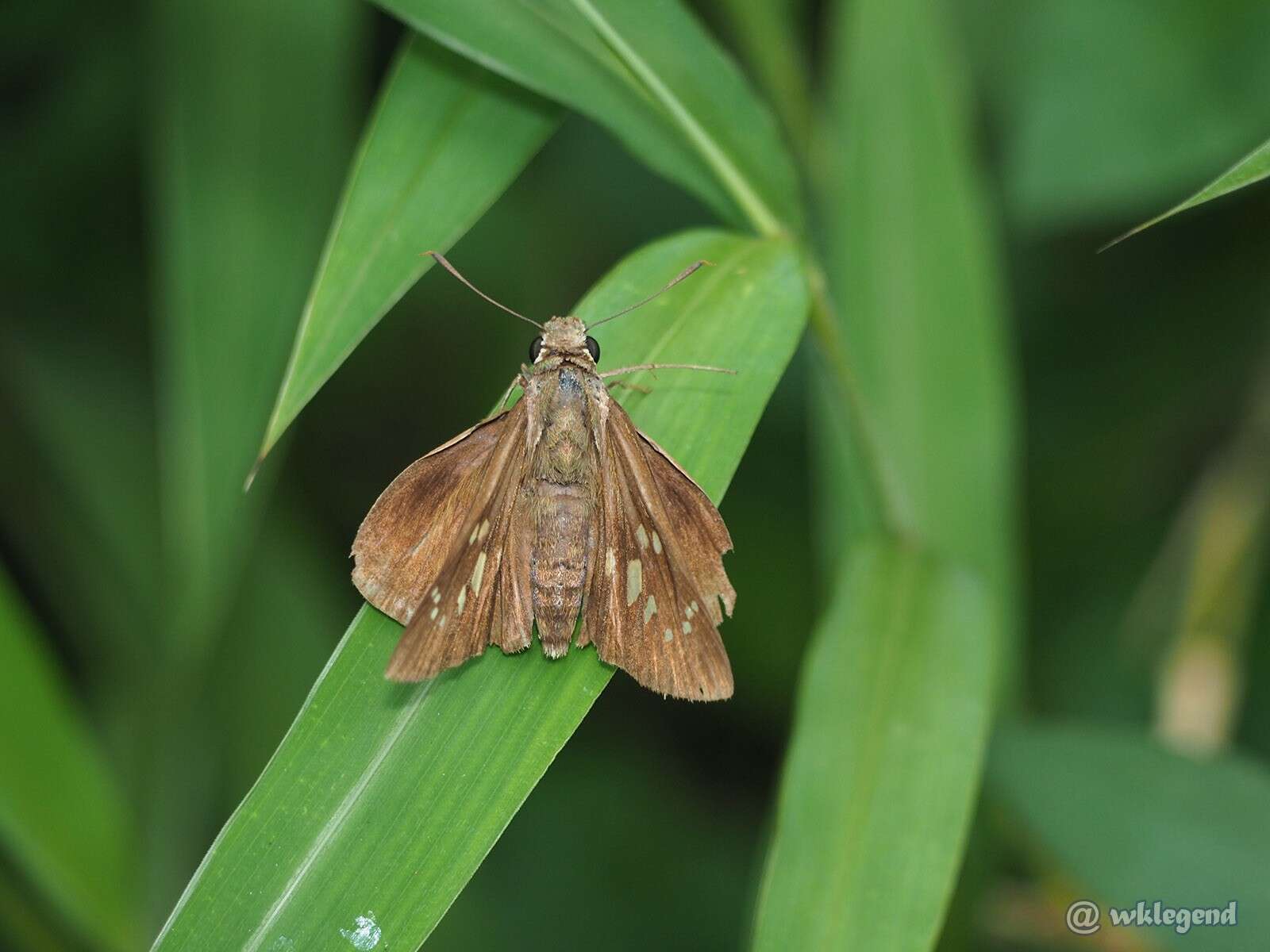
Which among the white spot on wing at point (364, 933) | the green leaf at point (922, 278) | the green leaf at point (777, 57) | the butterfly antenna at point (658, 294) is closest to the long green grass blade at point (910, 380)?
the green leaf at point (922, 278)

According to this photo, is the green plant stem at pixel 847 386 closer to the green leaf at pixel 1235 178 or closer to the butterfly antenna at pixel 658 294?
the butterfly antenna at pixel 658 294

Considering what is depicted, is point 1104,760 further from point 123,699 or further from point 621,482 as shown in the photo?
point 123,699

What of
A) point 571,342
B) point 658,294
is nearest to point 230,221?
point 571,342

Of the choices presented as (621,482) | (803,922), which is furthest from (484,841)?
(621,482)

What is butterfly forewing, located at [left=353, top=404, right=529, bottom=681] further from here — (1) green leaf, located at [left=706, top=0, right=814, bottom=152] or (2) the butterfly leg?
(1) green leaf, located at [left=706, top=0, right=814, bottom=152]

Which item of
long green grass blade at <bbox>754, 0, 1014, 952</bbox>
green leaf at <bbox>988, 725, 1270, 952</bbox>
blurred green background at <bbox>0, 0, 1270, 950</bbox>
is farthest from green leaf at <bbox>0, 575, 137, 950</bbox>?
green leaf at <bbox>988, 725, 1270, 952</bbox>
